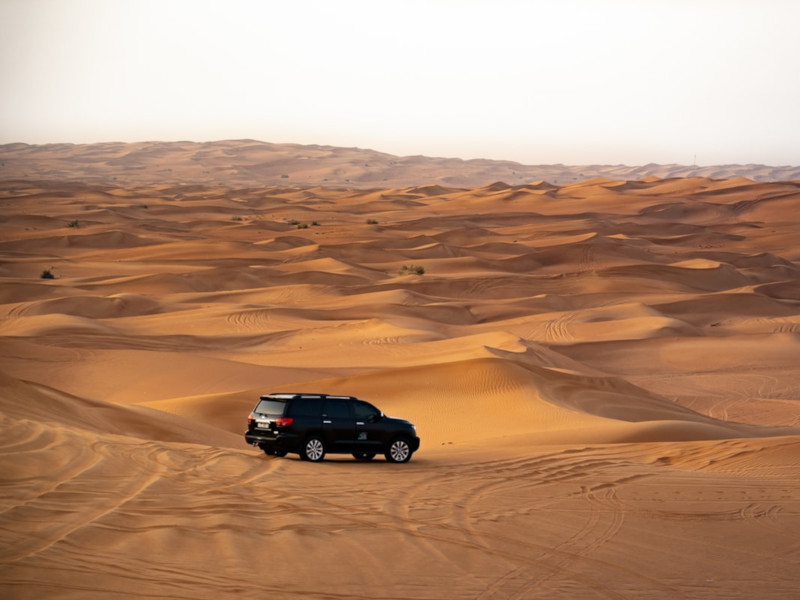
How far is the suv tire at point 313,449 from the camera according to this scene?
1386 centimetres

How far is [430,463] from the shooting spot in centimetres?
1462

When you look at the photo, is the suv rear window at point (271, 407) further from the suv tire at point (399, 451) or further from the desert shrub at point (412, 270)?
the desert shrub at point (412, 270)

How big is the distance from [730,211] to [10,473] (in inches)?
3474

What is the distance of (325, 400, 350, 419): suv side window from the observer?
46.5ft

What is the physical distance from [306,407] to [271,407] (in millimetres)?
478

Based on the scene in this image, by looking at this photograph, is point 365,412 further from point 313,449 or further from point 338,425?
point 313,449

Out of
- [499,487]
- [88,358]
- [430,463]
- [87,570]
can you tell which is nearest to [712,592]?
[499,487]

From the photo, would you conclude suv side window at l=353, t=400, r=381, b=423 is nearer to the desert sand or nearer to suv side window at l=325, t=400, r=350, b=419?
suv side window at l=325, t=400, r=350, b=419

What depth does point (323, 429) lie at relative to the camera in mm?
14008

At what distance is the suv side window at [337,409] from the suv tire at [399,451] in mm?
775

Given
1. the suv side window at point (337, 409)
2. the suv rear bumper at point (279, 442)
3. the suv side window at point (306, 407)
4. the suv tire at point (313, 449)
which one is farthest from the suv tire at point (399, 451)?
the suv rear bumper at point (279, 442)

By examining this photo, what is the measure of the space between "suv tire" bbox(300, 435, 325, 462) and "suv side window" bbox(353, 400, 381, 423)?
26.5 inches

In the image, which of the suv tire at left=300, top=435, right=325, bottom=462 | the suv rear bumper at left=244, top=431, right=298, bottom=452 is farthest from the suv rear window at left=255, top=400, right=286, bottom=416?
the suv tire at left=300, top=435, right=325, bottom=462

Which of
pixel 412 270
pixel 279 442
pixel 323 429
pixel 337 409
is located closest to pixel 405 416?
pixel 337 409
